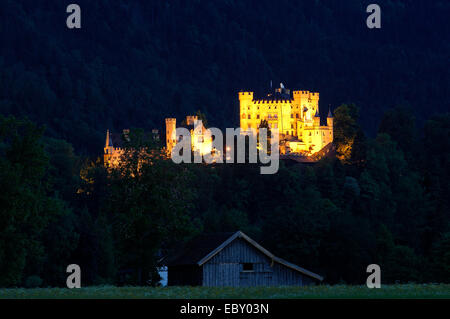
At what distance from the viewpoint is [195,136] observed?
182625 millimetres

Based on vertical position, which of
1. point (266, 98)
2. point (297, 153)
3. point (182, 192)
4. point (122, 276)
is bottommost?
point (122, 276)

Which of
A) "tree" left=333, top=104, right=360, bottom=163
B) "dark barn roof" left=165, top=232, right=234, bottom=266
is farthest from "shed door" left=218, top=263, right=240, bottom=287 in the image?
"tree" left=333, top=104, right=360, bottom=163

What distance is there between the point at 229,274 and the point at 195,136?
127722mm

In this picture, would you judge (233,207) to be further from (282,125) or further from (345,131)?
(282,125)

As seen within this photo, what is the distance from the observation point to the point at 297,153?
178 meters

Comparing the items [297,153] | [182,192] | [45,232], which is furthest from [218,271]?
[297,153]

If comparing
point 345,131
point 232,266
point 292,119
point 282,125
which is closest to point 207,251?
point 232,266

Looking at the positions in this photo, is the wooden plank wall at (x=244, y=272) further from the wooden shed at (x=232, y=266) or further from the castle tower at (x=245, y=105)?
the castle tower at (x=245, y=105)

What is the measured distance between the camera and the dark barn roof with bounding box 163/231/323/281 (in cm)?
5450

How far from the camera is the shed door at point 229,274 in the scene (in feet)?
180

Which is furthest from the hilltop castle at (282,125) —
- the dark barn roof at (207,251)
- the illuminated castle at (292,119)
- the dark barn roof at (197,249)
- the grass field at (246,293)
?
the grass field at (246,293)
